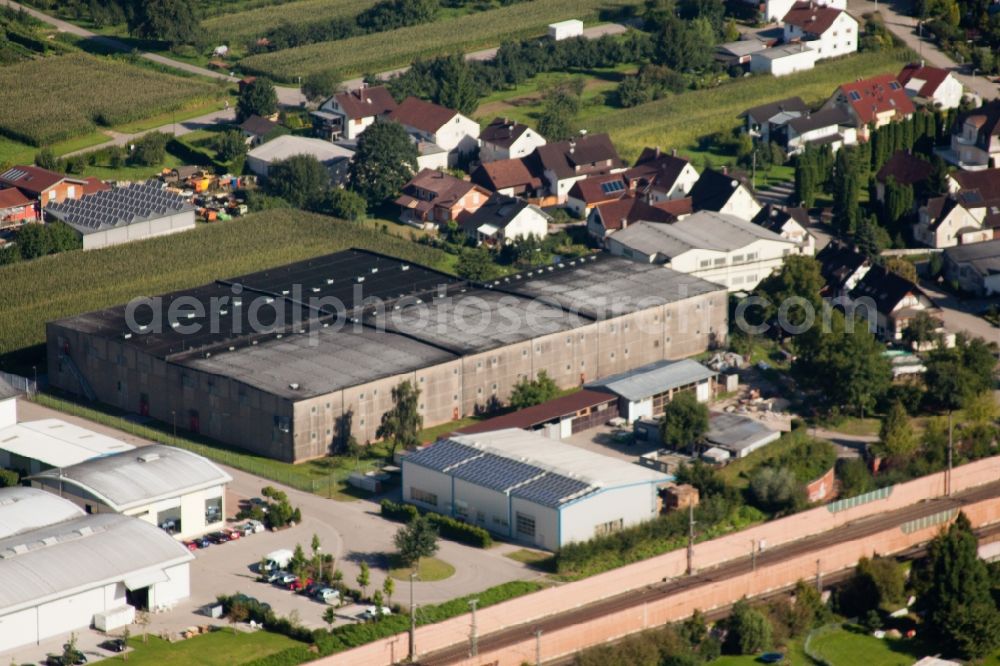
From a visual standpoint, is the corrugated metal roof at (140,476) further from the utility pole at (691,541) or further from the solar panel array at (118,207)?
the solar panel array at (118,207)

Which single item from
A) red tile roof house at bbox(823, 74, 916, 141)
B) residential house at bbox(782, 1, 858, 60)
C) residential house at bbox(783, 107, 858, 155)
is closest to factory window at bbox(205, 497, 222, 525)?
residential house at bbox(783, 107, 858, 155)

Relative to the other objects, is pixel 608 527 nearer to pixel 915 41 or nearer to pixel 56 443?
pixel 56 443

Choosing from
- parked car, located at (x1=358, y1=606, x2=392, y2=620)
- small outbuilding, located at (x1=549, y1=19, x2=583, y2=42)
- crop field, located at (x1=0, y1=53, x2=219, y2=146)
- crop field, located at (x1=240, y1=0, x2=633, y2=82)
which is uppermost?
small outbuilding, located at (x1=549, y1=19, x2=583, y2=42)

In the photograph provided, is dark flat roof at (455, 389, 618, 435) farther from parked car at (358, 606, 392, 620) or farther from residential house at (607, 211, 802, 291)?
parked car at (358, 606, 392, 620)

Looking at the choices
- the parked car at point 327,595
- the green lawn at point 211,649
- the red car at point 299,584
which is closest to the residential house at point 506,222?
the red car at point 299,584

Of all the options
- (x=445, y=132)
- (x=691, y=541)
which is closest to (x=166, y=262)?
(x=445, y=132)

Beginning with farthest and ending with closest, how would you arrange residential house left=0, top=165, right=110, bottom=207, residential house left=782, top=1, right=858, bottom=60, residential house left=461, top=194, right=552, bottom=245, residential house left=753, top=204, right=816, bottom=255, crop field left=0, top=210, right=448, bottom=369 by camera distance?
residential house left=782, top=1, right=858, bottom=60
residential house left=0, top=165, right=110, bottom=207
residential house left=461, top=194, right=552, bottom=245
residential house left=753, top=204, right=816, bottom=255
crop field left=0, top=210, right=448, bottom=369
